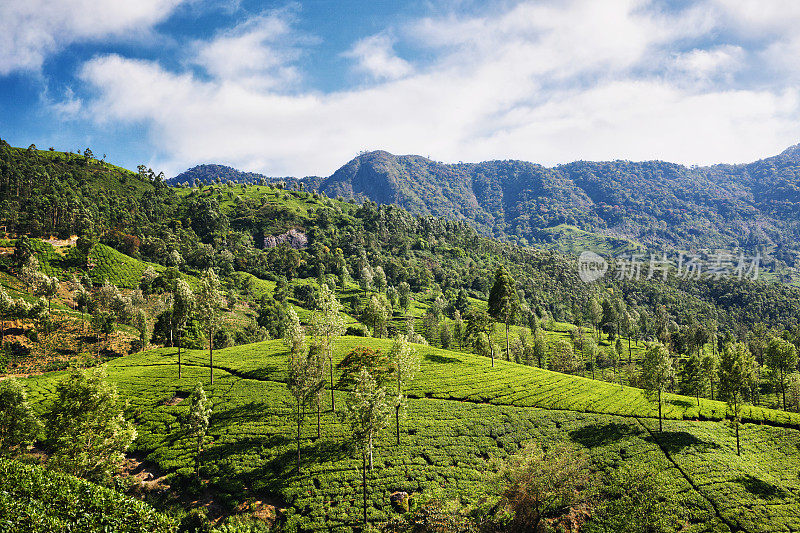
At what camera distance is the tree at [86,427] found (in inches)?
1428

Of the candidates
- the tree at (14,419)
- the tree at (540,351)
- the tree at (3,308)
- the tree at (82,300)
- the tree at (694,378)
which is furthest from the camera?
the tree at (82,300)

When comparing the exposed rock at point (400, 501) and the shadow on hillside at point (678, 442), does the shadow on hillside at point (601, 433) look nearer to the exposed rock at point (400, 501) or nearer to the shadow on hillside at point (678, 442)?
the shadow on hillside at point (678, 442)

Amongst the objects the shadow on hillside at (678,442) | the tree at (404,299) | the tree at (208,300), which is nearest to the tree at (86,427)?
the tree at (208,300)

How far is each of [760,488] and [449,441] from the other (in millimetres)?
36906

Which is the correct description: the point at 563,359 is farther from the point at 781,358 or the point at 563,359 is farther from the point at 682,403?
the point at 781,358

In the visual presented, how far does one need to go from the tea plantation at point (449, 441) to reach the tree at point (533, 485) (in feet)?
21.6

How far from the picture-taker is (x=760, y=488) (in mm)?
43250

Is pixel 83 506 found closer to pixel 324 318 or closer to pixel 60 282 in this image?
pixel 324 318

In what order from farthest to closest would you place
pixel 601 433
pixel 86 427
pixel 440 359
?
pixel 440 359 < pixel 601 433 < pixel 86 427

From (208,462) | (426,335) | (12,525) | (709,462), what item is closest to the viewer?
(12,525)

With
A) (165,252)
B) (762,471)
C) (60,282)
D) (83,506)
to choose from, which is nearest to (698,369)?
(762,471)

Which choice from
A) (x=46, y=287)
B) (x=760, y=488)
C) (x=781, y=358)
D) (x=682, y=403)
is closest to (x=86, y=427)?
(x=760, y=488)

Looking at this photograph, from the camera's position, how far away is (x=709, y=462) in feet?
158

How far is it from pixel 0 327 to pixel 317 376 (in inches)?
3888
